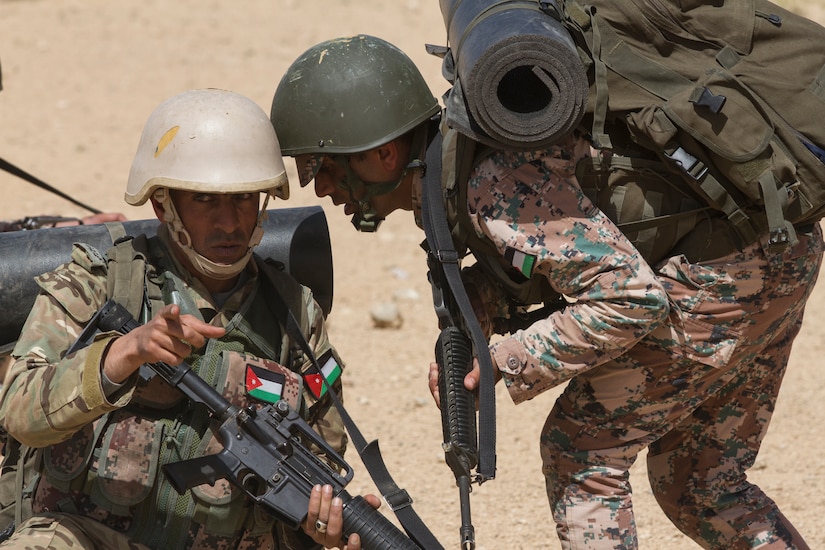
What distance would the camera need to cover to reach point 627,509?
4.00m

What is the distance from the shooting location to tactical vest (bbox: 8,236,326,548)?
3.69 m

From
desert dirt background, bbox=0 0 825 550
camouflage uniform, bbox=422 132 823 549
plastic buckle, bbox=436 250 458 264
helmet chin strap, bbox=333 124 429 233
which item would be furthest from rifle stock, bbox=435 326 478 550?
desert dirt background, bbox=0 0 825 550

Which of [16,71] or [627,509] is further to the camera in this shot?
[16,71]

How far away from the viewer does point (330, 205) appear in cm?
1043

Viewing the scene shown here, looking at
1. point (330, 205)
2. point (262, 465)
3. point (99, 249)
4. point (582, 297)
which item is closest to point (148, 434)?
point (262, 465)

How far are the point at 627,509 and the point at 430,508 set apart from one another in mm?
1999

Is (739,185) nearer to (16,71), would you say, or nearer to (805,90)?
(805,90)

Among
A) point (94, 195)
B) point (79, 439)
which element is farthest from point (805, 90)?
point (94, 195)

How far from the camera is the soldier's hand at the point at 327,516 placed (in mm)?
3613

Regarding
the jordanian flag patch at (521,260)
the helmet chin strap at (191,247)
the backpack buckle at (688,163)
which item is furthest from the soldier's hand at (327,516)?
the backpack buckle at (688,163)

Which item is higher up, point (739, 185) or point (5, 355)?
point (739, 185)

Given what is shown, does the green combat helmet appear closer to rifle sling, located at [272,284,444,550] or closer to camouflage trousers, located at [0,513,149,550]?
rifle sling, located at [272,284,444,550]

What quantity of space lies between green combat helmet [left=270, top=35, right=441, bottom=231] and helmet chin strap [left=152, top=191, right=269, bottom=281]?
41 cm

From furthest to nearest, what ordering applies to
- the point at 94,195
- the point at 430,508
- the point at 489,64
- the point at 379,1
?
the point at 379,1
the point at 94,195
the point at 430,508
the point at 489,64
